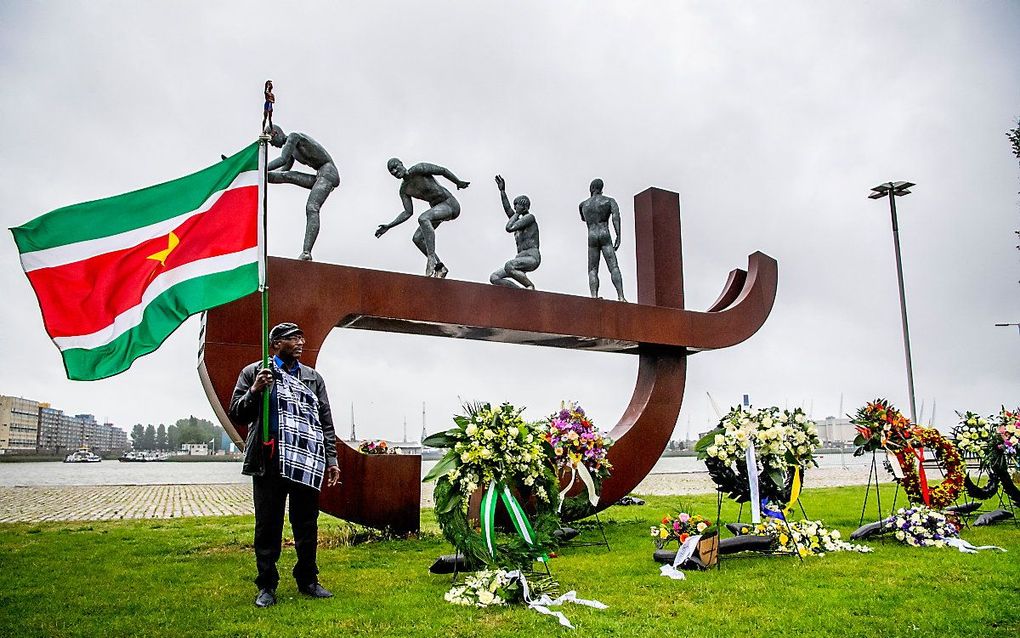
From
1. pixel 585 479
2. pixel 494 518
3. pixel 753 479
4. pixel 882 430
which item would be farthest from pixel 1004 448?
pixel 494 518

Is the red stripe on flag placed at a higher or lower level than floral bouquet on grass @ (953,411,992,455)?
higher

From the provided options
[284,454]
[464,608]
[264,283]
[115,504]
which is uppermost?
[264,283]

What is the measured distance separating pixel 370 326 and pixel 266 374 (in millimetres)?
4021

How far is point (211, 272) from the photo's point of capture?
4746 millimetres

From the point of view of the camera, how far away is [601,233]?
1023cm

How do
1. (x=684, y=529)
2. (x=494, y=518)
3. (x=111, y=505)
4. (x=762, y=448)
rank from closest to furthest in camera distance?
(x=494, y=518), (x=684, y=529), (x=762, y=448), (x=111, y=505)

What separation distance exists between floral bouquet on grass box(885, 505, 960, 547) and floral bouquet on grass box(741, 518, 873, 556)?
61 cm

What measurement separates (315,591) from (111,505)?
11126 millimetres

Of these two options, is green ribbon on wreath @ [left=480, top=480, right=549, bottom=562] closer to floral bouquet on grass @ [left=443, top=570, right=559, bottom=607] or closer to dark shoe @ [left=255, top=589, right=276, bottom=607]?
floral bouquet on grass @ [left=443, top=570, right=559, bottom=607]

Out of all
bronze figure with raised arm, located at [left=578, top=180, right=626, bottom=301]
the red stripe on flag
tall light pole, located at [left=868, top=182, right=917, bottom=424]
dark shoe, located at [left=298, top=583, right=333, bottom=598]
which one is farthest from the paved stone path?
the red stripe on flag

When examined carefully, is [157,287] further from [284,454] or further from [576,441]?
[576,441]

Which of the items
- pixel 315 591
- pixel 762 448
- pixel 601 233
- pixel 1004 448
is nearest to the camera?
pixel 315 591

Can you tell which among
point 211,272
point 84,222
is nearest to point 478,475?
point 211,272

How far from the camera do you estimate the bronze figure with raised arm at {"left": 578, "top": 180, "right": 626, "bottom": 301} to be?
33.3 ft
